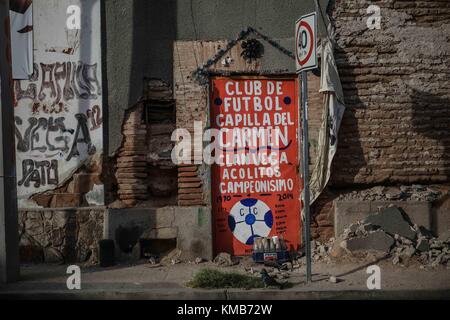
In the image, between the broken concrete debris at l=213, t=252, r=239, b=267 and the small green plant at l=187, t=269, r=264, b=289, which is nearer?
the small green plant at l=187, t=269, r=264, b=289

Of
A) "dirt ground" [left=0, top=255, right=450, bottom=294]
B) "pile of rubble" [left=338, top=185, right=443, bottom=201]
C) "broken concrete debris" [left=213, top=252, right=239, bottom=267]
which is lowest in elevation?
"dirt ground" [left=0, top=255, right=450, bottom=294]

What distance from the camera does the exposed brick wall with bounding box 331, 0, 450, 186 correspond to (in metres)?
8.30

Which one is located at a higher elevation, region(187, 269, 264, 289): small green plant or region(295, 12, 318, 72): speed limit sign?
region(295, 12, 318, 72): speed limit sign

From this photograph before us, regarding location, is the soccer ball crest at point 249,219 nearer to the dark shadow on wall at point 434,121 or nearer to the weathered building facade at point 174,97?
the weathered building facade at point 174,97

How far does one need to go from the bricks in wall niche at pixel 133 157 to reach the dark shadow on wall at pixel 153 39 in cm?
56

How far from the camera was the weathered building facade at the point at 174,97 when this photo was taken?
829 cm

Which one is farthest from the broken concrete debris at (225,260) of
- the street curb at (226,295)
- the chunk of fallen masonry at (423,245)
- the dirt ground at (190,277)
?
the chunk of fallen masonry at (423,245)

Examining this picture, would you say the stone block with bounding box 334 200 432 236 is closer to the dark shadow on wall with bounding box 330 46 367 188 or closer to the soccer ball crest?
the dark shadow on wall with bounding box 330 46 367 188

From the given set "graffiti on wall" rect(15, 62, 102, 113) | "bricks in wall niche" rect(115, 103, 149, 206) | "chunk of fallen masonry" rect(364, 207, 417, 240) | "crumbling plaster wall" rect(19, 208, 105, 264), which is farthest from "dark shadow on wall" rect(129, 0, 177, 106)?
"chunk of fallen masonry" rect(364, 207, 417, 240)

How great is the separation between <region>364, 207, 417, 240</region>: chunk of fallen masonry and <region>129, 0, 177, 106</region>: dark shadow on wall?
3808 mm

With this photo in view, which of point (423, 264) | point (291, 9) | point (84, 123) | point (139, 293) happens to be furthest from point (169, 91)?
point (423, 264)

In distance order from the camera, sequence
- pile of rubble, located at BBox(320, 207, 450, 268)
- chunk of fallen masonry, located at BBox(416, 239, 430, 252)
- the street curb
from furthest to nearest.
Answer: chunk of fallen masonry, located at BBox(416, 239, 430, 252) → pile of rubble, located at BBox(320, 207, 450, 268) → the street curb

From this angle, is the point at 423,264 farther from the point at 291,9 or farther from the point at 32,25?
the point at 32,25
